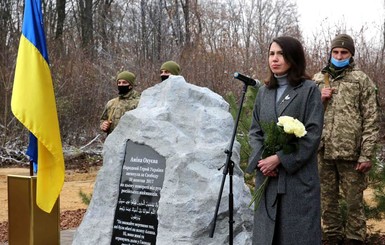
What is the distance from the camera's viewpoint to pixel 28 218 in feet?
19.7

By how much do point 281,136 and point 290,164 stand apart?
0.59 feet

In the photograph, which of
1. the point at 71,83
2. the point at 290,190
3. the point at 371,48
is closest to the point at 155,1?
the point at 71,83

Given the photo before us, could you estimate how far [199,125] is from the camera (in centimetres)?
525

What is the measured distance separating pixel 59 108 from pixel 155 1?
9.93 meters

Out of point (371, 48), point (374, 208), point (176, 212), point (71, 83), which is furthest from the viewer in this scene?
point (71, 83)

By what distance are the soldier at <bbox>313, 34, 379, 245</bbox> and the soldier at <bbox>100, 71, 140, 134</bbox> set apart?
3.38 metres

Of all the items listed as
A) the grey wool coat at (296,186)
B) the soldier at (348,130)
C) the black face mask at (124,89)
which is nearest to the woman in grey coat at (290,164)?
the grey wool coat at (296,186)

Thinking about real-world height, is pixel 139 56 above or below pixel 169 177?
above

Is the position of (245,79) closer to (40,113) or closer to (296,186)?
(296,186)

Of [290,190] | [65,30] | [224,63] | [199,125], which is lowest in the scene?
[290,190]

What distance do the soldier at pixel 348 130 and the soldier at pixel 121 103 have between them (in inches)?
133

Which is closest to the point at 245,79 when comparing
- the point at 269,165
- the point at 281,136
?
the point at 281,136

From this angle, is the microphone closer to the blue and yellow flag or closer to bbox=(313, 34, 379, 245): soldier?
bbox=(313, 34, 379, 245): soldier

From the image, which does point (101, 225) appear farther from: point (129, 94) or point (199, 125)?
point (129, 94)
